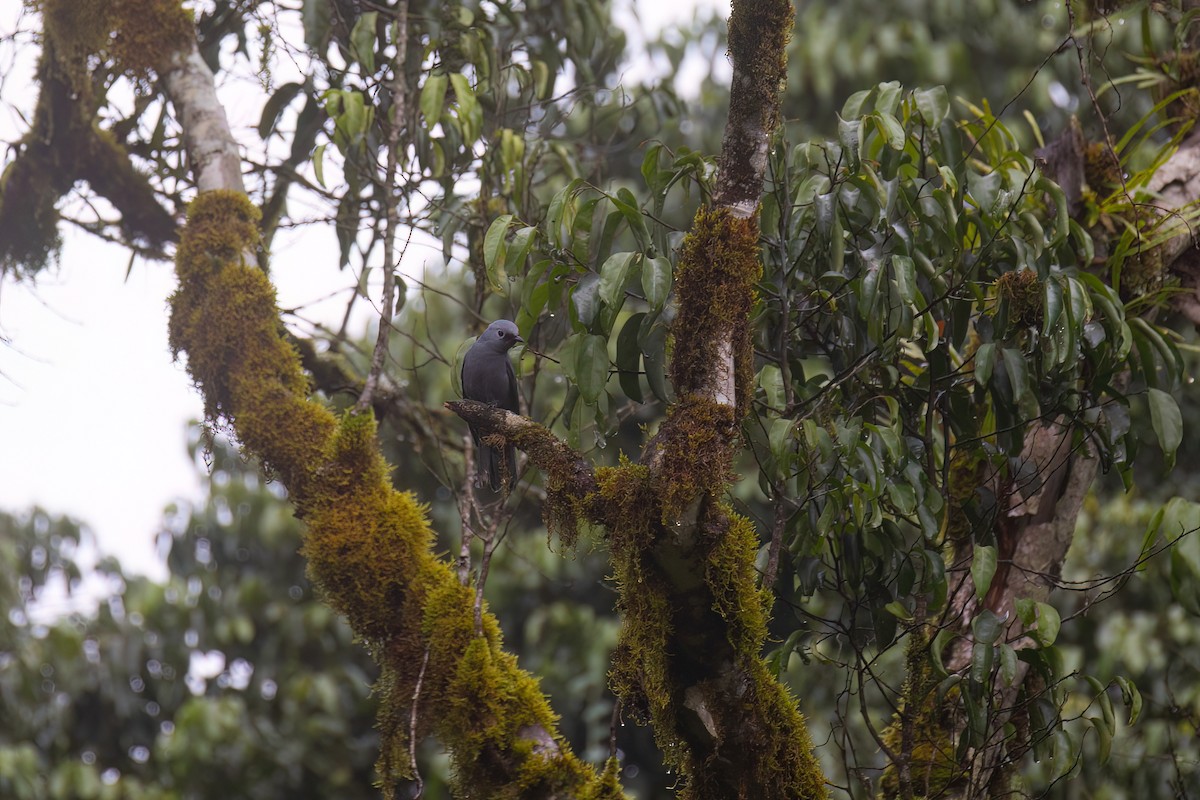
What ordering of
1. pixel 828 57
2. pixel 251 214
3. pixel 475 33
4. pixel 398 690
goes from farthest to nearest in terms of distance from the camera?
pixel 828 57, pixel 475 33, pixel 251 214, pixel 398 690

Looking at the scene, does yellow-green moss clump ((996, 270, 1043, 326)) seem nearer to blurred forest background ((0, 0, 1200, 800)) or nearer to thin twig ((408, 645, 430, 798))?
thin twig ((408, 645, 430, 798))

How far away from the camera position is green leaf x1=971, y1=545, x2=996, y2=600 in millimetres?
2379

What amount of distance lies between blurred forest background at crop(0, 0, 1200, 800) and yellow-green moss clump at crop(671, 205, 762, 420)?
251cm

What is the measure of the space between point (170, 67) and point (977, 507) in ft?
9.89

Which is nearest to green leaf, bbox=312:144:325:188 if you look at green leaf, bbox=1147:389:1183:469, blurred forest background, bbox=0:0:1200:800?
blurred forest background, bbox=0:0:1200:800

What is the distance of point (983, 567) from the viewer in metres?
2.42

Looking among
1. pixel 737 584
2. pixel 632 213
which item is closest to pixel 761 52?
pixel 632 213

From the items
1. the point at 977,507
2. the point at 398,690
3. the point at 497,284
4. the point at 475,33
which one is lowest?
the point at 398,690

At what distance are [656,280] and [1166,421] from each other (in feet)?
4.54

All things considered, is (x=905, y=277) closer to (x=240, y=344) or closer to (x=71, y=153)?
(x=240, y=344)

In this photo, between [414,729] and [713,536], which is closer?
[713,536]

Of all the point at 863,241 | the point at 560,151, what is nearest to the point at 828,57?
the point at 560,151

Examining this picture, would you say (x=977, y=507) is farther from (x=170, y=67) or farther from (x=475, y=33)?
(x=170, y=67)

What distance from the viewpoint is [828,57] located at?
242 inches
